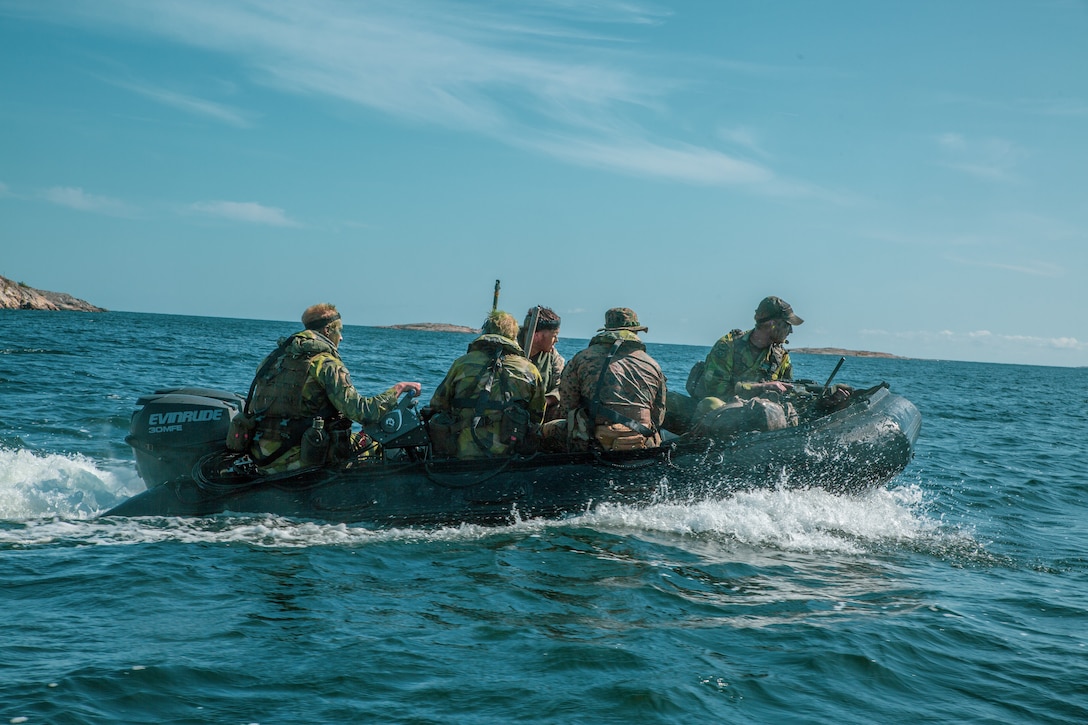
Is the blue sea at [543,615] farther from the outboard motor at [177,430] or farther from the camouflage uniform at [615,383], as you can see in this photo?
the camouflage uniform at [615,383]

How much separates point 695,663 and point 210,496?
15.0 ft

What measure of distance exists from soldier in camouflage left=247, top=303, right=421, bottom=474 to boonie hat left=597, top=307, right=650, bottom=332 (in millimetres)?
1858

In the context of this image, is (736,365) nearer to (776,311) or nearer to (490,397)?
(776,311)

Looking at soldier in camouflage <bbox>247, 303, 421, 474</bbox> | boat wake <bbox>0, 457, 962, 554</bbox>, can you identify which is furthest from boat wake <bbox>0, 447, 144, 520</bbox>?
soldier in camouflage <bbox>247, 303, 421, 474</bbox>

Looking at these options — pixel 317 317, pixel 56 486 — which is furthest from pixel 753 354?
pixel 56 486

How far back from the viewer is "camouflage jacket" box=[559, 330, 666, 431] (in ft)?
26.1

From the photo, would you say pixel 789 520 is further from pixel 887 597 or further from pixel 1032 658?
pixel 1032 658

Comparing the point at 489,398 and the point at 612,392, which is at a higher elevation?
the point at 612,392

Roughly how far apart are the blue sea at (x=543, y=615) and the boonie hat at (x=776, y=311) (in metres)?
1.81

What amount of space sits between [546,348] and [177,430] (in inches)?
141

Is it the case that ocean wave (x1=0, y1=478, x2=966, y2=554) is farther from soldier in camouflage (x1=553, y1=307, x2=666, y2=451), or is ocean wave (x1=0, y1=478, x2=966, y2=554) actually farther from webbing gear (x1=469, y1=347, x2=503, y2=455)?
webbing gear (x1=469, y1=347, x2=503, y2=455)

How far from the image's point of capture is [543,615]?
18.8 feet

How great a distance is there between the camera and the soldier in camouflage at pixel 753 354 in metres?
9.17

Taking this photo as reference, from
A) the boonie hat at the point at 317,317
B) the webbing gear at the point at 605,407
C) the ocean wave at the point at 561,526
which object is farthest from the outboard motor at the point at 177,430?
the webbing gear at the point at 605,407
